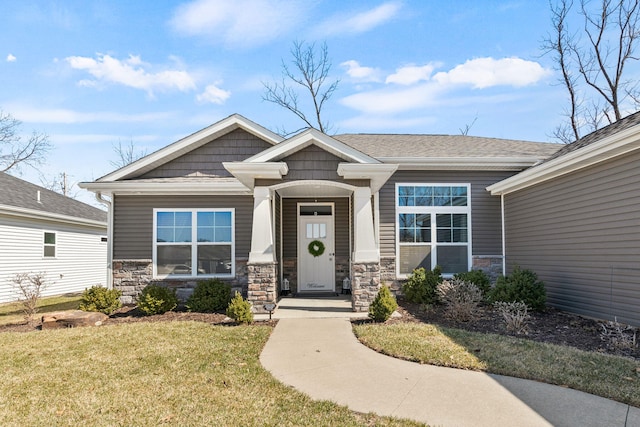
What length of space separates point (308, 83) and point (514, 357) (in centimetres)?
2059

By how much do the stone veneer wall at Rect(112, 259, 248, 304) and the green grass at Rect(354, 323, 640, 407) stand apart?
4.54 m

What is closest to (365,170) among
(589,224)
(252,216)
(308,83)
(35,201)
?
(252,216)

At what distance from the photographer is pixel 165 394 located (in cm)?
407

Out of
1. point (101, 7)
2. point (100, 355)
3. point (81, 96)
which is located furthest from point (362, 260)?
point (81, 96)

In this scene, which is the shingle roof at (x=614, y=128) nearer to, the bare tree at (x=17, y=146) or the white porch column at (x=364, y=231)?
the white porch column at (x=364, y=231)

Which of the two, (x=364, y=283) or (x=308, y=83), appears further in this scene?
(x=308, y=83)

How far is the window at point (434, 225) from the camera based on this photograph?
34.3ft

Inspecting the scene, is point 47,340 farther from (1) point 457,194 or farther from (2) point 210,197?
(1) point 457,194

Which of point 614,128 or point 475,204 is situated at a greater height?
point 614,128

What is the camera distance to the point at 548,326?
6.94m

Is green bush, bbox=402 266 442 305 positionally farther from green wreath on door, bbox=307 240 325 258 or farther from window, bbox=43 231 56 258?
window, bbox=43 231 56 258

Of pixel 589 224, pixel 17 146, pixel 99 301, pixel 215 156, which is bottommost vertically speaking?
pixel 99 301

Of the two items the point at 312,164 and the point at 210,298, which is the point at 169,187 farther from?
the point at 312,164

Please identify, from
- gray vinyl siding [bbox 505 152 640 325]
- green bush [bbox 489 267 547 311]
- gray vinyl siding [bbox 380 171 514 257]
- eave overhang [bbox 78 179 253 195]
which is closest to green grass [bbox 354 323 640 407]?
green bush [bbox 489 267 547 311]
